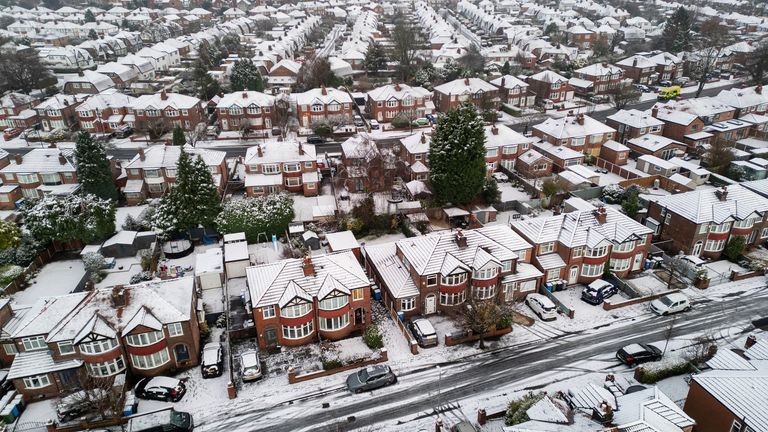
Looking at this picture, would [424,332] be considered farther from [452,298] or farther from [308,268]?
[308,268]

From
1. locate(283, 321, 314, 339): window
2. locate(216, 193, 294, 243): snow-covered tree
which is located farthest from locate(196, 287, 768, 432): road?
locate(216, 193, 294, 243): snow-covered tree

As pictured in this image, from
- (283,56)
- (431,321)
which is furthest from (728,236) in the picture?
(283,56)

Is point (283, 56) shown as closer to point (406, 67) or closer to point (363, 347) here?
point (406, 67)

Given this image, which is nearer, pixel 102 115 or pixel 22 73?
pixel 102 115

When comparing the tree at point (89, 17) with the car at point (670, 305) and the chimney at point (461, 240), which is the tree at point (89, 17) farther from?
the car at point (670, 305)

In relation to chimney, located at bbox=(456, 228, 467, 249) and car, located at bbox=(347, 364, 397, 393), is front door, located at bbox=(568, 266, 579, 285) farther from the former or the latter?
car, located at bbox=(347, 364, 397, 393)

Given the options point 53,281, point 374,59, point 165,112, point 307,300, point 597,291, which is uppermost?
point 374,59

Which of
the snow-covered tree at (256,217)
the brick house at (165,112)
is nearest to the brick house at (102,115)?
the brick house at (165,112)

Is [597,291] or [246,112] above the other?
[246,112]

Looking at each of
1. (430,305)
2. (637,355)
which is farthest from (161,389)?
(637,355)
